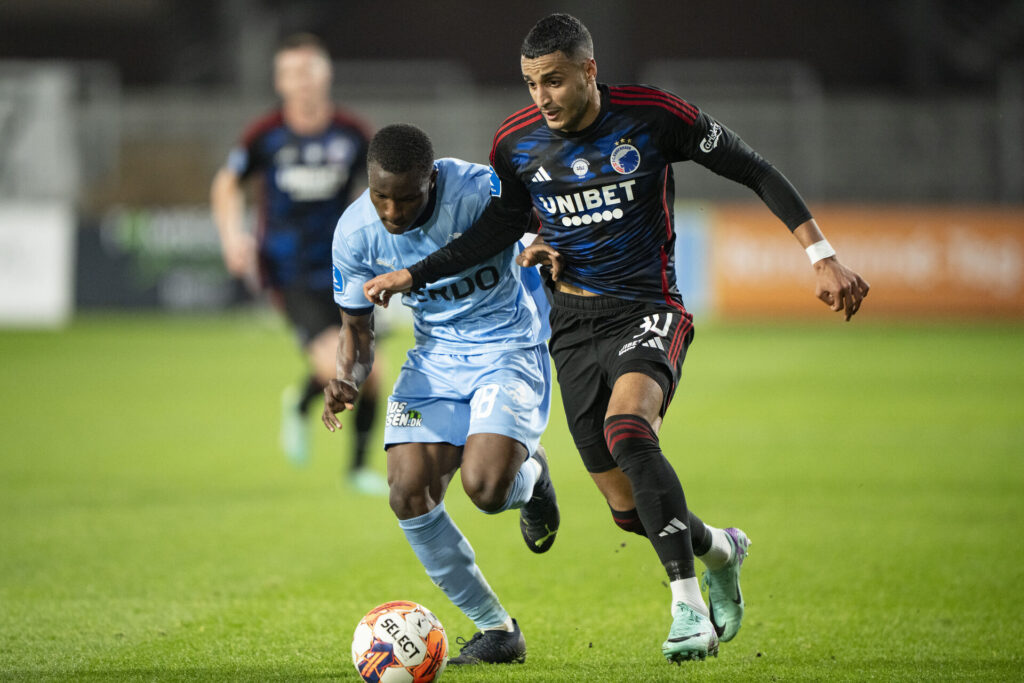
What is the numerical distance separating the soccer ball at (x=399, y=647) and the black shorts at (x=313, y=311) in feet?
14.4

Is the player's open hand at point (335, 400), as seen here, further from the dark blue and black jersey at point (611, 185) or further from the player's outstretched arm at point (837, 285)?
the player's outstretched arm at point (837, 285)

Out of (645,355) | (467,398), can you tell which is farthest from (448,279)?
(645,355)

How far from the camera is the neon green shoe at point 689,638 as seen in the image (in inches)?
160

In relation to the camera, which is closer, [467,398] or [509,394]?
[509,394]

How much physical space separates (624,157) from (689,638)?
171 cm

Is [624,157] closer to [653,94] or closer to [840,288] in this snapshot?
[653,94]

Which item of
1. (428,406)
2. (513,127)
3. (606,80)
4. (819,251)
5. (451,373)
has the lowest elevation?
(428,406)

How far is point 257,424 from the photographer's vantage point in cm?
1118

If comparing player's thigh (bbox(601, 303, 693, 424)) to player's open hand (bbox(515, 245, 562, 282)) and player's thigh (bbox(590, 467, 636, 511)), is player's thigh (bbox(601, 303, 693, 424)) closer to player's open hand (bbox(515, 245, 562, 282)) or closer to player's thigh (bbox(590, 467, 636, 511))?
player's open hand (bbox(515, 245, 562, 282))

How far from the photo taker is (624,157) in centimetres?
470

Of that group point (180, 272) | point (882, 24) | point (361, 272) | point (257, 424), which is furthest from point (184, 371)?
point (882, 24)

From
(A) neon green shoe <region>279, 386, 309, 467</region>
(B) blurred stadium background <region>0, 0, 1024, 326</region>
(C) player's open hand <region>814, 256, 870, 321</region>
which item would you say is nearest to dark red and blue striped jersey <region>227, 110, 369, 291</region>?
(A) neon green shoe <region>279, 386, 309, 467</region>

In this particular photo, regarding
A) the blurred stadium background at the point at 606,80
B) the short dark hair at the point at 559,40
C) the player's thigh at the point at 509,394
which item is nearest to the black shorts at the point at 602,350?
the player's thigh at the point at 509,394

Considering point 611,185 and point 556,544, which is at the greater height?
point 611,185
